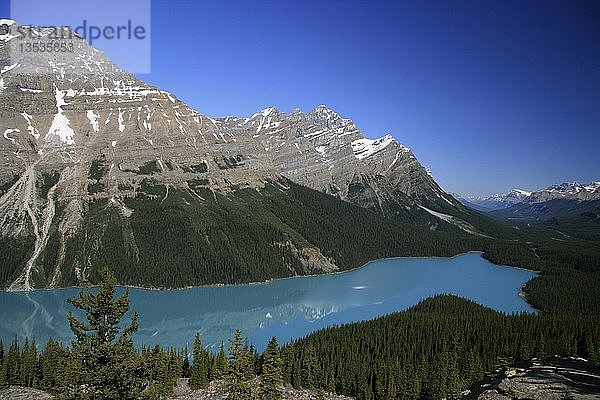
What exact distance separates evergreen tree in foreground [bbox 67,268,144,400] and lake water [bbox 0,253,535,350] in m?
51.7

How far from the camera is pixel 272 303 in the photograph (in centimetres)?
10412

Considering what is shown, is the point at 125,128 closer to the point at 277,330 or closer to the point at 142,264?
the point at 142,264

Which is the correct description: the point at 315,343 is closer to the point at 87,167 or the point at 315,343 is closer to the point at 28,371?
the point at 28,371

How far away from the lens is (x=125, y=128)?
175000 mm

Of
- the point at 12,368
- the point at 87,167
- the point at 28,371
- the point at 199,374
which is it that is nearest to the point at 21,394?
the point at 28,371

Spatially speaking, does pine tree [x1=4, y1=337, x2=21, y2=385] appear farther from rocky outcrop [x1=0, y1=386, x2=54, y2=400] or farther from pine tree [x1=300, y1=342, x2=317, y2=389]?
pine tree [x1=300, y1=342, x2=317, y2=389]

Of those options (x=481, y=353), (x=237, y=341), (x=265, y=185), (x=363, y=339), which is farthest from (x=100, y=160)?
(x=237, y=341)

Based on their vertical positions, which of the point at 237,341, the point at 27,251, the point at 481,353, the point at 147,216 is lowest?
the point at 481,353

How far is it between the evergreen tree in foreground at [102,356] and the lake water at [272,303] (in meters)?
51.7

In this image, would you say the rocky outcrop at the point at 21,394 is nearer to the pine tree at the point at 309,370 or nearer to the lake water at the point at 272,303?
Result: the pine tree at the point at 309,370

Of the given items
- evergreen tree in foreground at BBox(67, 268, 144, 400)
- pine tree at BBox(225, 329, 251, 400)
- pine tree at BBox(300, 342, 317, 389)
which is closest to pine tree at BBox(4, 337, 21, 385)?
pine tree at BBox(300, 342, 317, 389)

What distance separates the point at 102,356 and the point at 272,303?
86.5m

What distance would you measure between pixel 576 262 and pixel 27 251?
503 ft

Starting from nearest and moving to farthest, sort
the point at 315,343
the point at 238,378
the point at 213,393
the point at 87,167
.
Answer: the point at 238,378, the point at 213,393, the point at 315,343, the point at 87,167
